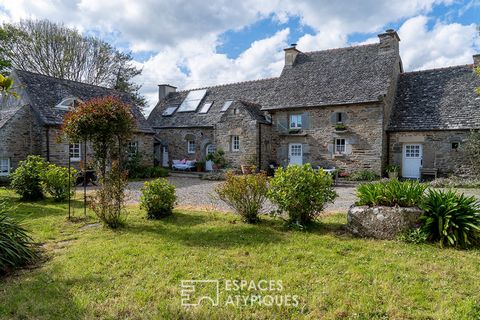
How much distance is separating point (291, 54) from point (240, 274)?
20.5 m

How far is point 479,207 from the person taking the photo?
6.62 meters

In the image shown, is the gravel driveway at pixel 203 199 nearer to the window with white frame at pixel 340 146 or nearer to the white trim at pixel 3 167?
the window with white frame at pixel 340 146

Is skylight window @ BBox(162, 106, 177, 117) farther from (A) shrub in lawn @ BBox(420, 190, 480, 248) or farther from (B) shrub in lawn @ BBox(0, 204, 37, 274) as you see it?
(A) shrub in lawn @ BBox(420, 190, 480, 248)

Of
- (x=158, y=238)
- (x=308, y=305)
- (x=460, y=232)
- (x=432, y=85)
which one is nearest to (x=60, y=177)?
(x=158, y=238)

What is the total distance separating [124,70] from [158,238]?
30287mm

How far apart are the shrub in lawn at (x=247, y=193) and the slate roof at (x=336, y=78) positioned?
12131 millimetres

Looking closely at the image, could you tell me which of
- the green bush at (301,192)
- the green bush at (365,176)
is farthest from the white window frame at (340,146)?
the green bush at (301,192)

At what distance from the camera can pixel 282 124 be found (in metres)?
20.7

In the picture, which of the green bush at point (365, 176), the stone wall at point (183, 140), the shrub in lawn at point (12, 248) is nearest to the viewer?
the shrub in lawn at point (12, 248)

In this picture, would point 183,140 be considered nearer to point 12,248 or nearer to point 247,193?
point 247,193

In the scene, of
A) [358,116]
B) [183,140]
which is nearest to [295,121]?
[358,116]

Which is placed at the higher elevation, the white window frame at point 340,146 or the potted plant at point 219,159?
the white window frame at point 340,146

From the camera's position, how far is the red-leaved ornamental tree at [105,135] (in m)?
7.61

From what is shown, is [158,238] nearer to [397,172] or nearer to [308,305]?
[308,305]
